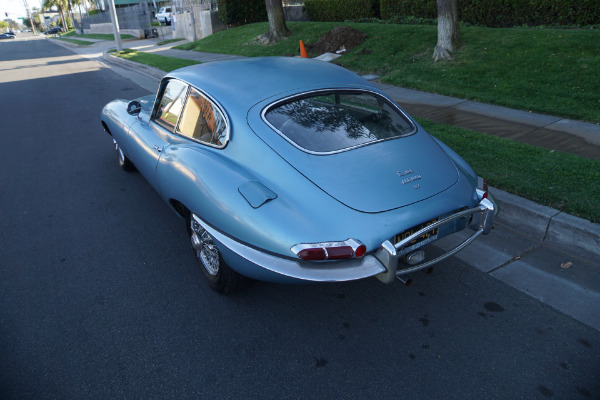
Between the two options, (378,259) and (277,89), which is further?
(277,89)

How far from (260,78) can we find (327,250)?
177cm

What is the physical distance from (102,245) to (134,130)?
1295mm

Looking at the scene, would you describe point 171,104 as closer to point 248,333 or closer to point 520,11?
point 248,333

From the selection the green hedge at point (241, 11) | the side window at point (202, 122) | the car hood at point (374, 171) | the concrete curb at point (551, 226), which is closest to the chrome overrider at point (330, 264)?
the car hood at point (374, 171)

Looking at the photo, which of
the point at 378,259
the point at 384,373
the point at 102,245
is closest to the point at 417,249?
the point at 378,259

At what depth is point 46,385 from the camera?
2.64 metres

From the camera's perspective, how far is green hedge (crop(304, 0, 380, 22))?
18.6 meters

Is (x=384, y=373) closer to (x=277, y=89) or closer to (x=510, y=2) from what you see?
(x=277, y=89)

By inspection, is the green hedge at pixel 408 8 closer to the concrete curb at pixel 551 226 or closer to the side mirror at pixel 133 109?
the concrete curb at pixel 551 226

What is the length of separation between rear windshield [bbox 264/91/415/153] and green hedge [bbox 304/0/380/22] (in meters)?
16.6

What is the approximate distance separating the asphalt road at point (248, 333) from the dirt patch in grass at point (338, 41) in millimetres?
10742

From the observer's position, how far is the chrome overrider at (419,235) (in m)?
2.64

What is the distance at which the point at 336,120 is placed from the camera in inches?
135

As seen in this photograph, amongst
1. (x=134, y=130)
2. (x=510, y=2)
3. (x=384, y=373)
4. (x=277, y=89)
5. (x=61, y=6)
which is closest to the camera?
(x=384, y=373)
